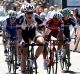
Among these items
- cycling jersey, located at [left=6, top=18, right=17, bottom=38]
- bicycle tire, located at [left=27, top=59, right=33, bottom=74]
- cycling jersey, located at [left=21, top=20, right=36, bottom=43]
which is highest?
cycling jersey, located at [left=21, top=20, right=36, bottom=43]

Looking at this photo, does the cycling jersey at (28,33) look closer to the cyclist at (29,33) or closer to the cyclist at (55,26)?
the cyclist at (29,33)

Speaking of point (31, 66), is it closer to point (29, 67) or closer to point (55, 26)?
point (29, 67)

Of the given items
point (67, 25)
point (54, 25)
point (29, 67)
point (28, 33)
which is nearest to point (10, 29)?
point (54, 25)

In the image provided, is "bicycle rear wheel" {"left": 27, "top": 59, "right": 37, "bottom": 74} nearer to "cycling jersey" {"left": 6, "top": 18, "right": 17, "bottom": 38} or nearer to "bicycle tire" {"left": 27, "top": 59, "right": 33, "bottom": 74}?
"bicycle tire" {"left": 27, "top": 59, "right": 33, "bottom": 74}

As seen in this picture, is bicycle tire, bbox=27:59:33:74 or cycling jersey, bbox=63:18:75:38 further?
cycling jersey, bbox=63:18:75:38

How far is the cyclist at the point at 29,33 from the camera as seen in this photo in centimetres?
1151

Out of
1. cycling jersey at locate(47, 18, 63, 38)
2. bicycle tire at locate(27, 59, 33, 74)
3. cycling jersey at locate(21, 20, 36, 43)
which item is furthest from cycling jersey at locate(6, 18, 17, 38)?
bicycle tire at locate(27, 59, 33, 74)

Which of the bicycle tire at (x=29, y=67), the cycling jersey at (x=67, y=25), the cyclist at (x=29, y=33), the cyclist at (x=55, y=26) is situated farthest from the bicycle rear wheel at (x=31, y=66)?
the cycling jersey at (x=67, y=25)

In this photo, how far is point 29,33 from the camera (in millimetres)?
12250

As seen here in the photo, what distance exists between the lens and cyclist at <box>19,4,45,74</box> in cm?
1151

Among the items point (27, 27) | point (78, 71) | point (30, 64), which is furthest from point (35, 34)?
point (78, 71)

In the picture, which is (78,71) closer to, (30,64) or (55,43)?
(55,43)

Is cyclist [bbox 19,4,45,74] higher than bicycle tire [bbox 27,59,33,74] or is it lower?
higher

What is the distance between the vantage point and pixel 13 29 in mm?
15086
